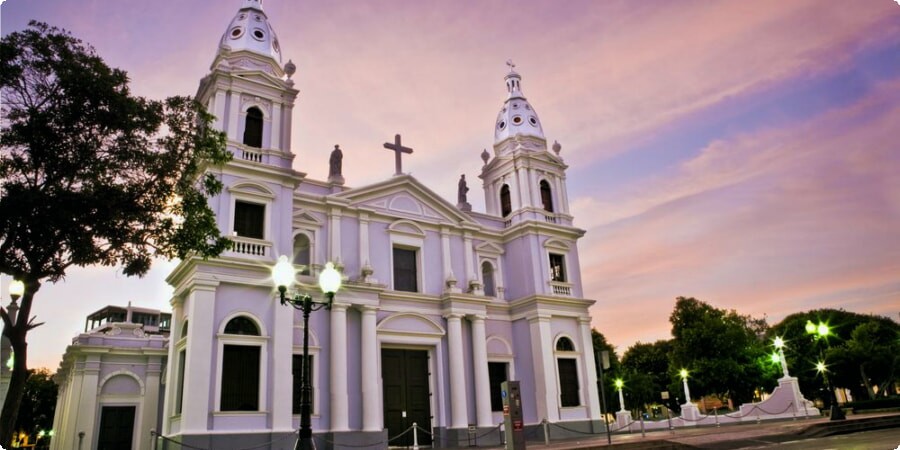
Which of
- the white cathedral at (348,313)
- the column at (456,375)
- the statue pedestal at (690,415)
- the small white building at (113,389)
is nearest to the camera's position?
the white cathedral at (348,313)

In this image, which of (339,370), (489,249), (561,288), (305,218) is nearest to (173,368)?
(339,370)

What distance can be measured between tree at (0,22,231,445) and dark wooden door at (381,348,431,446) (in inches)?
446

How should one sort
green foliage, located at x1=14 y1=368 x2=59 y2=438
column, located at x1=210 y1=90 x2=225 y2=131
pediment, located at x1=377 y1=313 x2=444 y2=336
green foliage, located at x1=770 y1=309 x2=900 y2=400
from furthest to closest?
green foliage, located at x1=14 y1=368 x2=59 y2=438 → green foliage, located at x1=770 y1=309 x2=900 y2=400 → pediment, located at x1=377 y1=313 x2=444 y2=336 → column, located at x1=210 y1=90 x2=225 y2=131

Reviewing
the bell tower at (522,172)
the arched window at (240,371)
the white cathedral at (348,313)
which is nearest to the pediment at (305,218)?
the white cathedral at (348,313)

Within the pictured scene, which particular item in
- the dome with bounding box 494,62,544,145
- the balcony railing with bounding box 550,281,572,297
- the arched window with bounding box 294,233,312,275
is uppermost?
the dome with bounding box 494,62,544,145

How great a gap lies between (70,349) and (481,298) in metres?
17.9

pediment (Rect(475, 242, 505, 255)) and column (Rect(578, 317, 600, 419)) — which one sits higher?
pediment (Rect(475, 242, 505, 255))

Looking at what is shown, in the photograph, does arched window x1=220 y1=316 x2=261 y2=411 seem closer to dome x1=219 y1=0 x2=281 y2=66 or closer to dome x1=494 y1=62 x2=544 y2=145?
dome x1=219 y1=0 x2=281 y2=66

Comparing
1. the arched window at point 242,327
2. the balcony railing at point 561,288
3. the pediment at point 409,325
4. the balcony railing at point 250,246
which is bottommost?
the arched window at point 242,327

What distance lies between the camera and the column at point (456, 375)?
22547 millimetres

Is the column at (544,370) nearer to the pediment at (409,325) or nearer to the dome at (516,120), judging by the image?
the pediment at (409,325)

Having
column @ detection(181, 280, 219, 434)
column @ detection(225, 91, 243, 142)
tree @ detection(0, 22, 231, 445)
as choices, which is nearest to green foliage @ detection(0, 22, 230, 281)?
tree @ detection(0, 22, 231, 445)

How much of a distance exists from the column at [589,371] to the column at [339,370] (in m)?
10.5

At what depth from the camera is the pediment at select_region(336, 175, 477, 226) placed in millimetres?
23797
